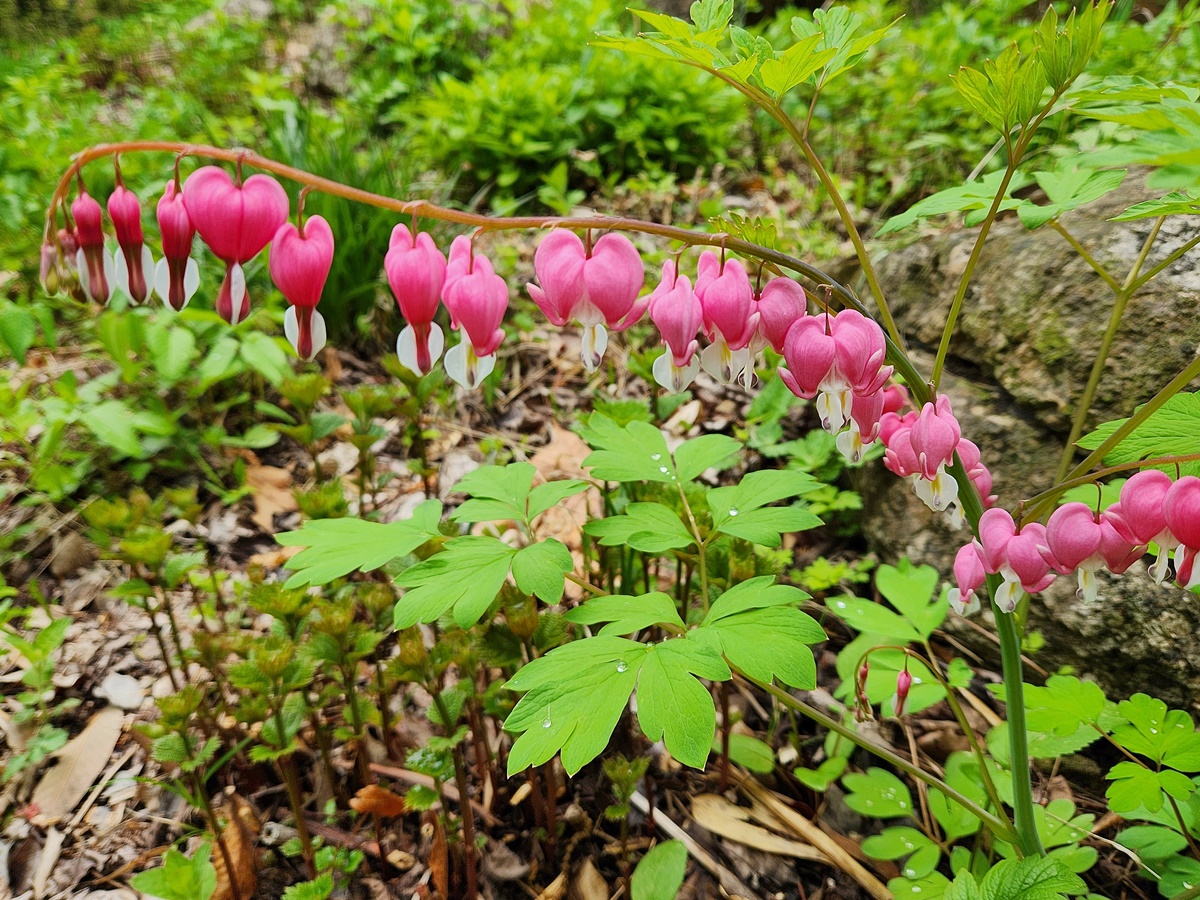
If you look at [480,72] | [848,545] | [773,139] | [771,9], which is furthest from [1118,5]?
[848,545]

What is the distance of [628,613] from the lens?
1285 millimetres

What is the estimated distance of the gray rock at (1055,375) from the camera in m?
1.83

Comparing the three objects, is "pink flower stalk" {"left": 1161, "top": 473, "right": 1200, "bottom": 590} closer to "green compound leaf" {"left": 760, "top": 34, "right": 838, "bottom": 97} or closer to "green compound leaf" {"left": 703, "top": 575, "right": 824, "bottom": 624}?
"green compound leaf" {"left": 703, "top": 575, "right": 824, "bottom": 624}

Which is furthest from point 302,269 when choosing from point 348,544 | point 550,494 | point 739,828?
point 739,828

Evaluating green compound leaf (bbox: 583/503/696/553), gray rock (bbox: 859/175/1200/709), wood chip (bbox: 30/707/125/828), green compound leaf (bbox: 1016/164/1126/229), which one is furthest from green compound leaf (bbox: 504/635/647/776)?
wood chip (bbox: 30/707/125/828)

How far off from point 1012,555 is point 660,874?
0.93 metres

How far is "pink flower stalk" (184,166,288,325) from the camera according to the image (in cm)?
119

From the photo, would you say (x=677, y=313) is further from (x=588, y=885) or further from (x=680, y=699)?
(x=588, y=885)

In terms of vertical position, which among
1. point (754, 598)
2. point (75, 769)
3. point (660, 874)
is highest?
point (754, 598)

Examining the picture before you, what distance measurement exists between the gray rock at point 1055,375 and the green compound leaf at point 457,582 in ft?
4.98

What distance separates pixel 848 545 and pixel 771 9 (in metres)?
7.38

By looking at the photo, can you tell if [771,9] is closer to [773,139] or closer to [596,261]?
[773,139]

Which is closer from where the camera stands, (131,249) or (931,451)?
(931,451)

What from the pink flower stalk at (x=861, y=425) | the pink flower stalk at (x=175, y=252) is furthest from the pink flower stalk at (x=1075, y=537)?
the pink flower stalk at (x=175, y=252)
